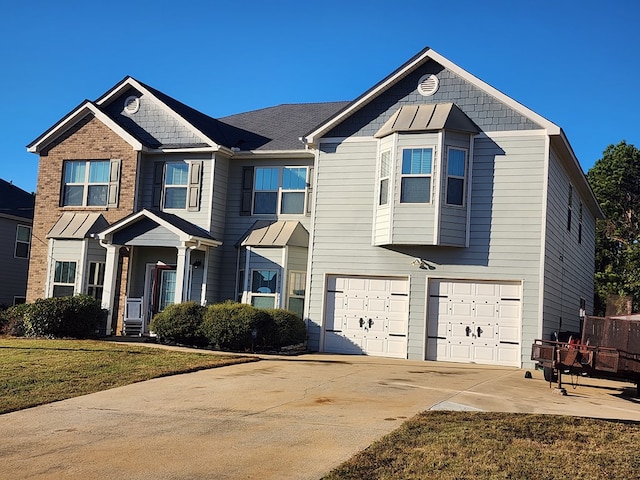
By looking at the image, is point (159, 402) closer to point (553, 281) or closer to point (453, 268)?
point (453, 268)

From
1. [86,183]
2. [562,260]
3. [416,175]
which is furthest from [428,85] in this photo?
[86,183]

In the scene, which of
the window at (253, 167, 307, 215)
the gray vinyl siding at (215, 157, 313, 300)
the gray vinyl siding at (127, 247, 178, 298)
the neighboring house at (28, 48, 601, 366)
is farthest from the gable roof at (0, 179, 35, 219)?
the window at (253, 167, 307, 215)

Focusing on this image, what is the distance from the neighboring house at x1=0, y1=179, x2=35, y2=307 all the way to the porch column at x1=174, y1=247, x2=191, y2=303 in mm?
12823

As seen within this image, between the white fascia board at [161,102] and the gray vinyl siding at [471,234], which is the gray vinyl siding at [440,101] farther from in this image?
the white fascia board at [161,102]

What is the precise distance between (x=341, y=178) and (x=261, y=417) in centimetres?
1120

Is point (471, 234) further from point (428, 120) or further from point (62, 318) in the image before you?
point (62, 318)

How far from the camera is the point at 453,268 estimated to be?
18547 mm

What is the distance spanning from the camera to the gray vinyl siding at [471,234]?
18.0 metres

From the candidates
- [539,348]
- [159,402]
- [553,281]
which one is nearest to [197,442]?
[159,402]

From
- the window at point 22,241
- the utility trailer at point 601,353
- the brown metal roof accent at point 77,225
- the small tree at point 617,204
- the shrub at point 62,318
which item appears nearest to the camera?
the utility trailer at point 601,353

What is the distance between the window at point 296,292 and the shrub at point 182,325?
294cm

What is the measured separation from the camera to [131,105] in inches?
914

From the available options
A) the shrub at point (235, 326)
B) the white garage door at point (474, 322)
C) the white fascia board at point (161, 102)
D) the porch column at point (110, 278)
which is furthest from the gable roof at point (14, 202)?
the white garage door at point (474, 322)

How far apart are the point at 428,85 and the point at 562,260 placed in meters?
6.56
